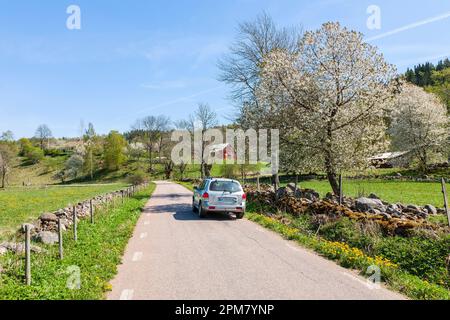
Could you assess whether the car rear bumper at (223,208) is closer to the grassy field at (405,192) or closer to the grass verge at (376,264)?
the grass verge at (376,264)

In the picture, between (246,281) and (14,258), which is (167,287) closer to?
(246,281)

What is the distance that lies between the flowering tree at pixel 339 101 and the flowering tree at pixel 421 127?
30454 millimetres

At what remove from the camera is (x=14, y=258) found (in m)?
7.61

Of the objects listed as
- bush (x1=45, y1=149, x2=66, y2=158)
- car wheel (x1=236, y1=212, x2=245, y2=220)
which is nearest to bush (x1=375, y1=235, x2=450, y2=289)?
car wheel (x1=236, y1=212, x2=245, y2=220)

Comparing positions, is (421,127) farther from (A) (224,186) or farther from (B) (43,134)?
(B) (43,134)

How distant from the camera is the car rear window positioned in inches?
589

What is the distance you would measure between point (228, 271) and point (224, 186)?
27.2ft

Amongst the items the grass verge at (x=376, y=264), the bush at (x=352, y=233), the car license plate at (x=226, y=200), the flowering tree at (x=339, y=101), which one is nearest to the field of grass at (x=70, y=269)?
the car license plate at (x=226, y=200)

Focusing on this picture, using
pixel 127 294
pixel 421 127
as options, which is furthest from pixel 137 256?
pixel 421 127

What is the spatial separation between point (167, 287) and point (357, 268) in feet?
13.6

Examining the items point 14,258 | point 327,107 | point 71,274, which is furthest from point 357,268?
point 327,107

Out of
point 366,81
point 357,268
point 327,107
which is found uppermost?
point 366,81

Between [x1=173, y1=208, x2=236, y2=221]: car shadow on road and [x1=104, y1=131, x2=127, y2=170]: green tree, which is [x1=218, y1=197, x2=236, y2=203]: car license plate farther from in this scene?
[x1=104, y1=131, x2=127, y2=170]: green tree
